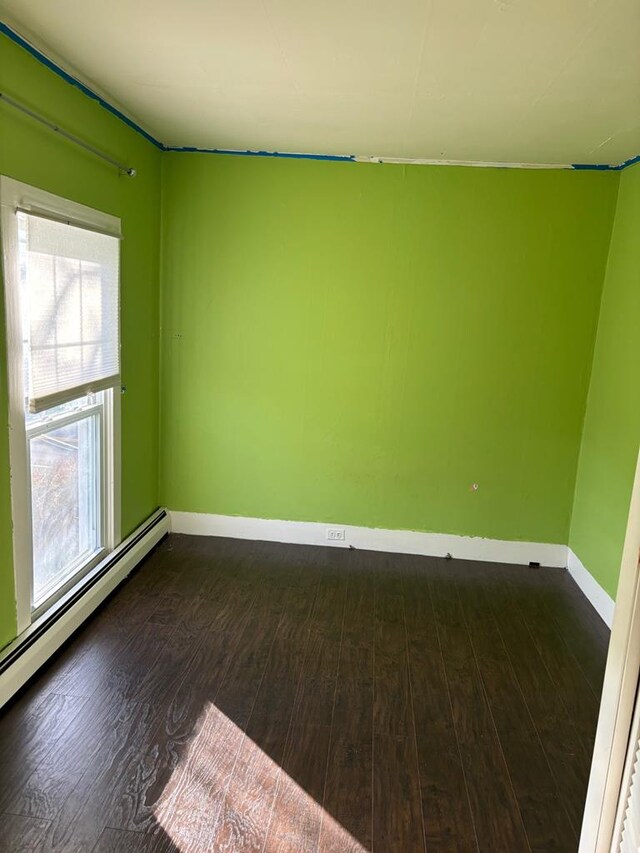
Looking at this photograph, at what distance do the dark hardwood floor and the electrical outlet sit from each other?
44cm

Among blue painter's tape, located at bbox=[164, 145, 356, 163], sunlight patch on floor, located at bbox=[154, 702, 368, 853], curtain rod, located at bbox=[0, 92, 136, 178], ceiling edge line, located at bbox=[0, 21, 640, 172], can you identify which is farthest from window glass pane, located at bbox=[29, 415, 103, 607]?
blue painter's tape, located at bbox=[164, 145, 356, 163]

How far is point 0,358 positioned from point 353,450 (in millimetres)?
2200

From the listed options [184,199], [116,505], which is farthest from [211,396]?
[184,199]

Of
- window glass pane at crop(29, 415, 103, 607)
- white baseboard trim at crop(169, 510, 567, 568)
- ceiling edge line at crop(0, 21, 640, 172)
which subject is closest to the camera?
window glass pane at crop(29, 415, 103, 607)

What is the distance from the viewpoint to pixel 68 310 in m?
2.50

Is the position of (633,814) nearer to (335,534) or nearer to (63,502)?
(63,502)

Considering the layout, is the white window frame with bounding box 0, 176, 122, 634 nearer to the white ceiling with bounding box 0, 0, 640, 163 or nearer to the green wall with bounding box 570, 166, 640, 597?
the white ceiling with bounding box 0, 0, 640, 163

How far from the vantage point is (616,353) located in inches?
125

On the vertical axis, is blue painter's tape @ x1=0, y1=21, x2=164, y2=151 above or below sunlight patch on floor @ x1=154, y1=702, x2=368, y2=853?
above

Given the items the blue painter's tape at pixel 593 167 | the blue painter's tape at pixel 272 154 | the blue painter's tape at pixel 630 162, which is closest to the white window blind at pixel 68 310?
the blue painter's tape at pixel 272 154

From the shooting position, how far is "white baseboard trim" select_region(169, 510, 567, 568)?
12.3ft

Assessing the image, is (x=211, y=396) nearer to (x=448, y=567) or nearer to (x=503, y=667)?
(x=448, y=567)

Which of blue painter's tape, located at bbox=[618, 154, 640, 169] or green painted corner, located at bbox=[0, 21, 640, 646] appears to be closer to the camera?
blue painter's tape, located at bbox=[618, 154, 640, 169]

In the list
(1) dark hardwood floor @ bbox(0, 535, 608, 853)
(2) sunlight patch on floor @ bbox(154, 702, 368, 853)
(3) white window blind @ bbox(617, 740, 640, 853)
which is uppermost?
(3) white window blind @ bbox(617, 740, 640, 853)
